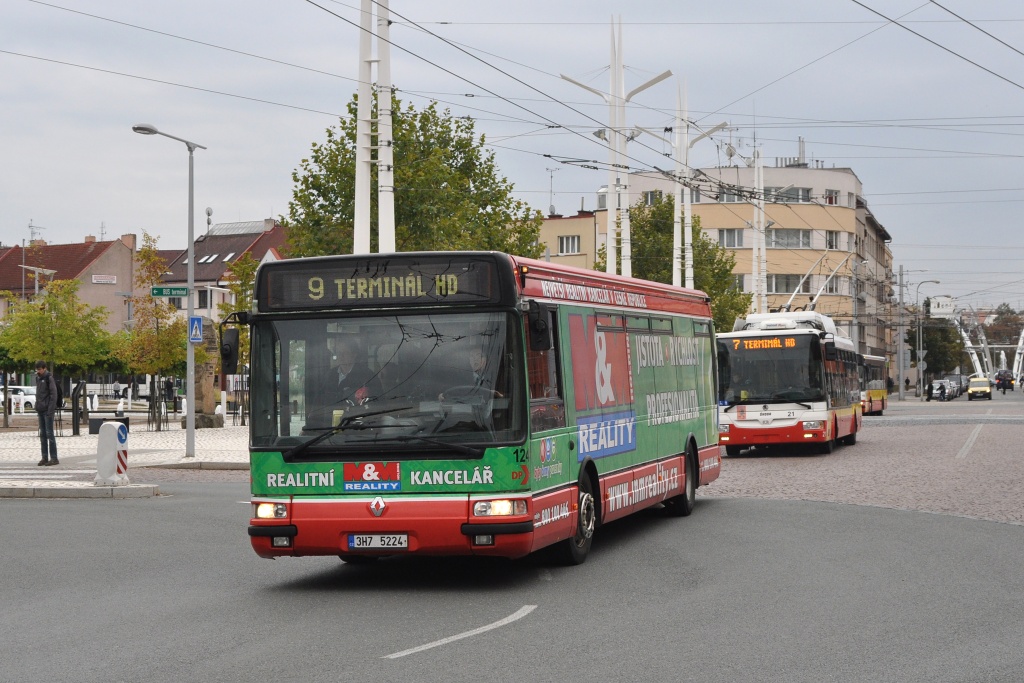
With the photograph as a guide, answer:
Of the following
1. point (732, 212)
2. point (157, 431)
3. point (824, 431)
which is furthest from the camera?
point (732, 212)

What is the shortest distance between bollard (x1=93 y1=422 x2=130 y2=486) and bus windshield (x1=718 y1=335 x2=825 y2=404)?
14.0m

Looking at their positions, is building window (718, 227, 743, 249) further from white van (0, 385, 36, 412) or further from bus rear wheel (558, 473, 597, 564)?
bus rear wheel (558, 473, 597, 564)

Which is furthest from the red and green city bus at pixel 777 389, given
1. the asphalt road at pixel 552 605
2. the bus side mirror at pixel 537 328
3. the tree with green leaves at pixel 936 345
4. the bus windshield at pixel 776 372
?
the tree with green leaves at pixel 936 345

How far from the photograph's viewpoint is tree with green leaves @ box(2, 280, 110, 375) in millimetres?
51750

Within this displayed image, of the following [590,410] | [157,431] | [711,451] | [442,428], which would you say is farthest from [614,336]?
[157,431]

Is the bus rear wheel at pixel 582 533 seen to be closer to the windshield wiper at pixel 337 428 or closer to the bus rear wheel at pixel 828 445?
the windshield wiper at pixel 337 428

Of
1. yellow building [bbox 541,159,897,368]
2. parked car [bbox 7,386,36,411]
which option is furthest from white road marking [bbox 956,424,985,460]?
yellow building [bbox 541,159,897,368]

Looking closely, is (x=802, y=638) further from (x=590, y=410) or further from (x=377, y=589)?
(x=590, y=410)

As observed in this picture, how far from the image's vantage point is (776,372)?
32.1 meters

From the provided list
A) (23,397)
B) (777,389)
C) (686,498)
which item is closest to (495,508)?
(686,498)

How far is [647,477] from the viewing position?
1572 centimetres

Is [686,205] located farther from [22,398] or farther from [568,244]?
[568,244]

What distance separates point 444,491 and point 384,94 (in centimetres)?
1358

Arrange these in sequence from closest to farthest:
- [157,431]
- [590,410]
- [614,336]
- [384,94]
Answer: [590,410] → [614,336] → [384,94] → [157,431]
